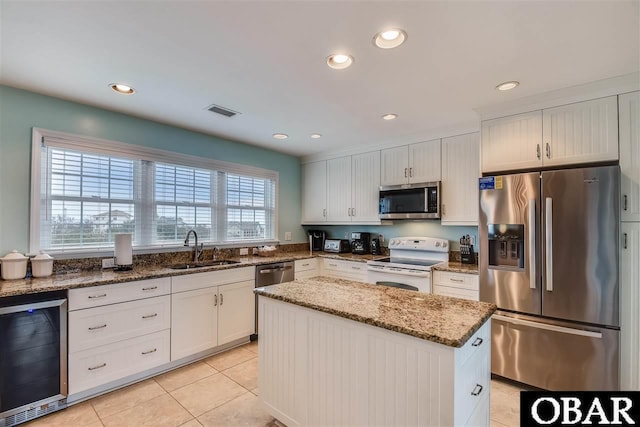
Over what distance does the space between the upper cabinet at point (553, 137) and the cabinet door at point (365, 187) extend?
1454 millimetres

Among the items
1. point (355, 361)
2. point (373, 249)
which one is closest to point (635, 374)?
point (355, 361)

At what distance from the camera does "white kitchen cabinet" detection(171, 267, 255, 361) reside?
272 cm

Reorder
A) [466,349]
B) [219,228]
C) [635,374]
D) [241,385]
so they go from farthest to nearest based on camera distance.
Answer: [219,228] → [241,385] → [635,374] → [466,349]

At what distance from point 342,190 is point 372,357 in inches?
120

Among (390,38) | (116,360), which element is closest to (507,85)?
(390,38)

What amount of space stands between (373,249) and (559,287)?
224cm

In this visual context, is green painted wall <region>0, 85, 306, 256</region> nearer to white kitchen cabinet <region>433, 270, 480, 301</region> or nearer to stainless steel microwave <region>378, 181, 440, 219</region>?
stainless steel microwave <region>378, 181, 440, 219</region>

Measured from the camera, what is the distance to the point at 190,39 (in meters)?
1.69

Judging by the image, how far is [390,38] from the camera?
5.49 feet

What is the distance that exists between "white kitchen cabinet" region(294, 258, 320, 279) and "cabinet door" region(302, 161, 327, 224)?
0.72 m

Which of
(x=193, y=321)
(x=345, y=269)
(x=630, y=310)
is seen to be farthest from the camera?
(x=345, y=269)

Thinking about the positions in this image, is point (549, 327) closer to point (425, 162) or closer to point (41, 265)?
point (425, 162)

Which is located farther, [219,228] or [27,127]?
[219,228]

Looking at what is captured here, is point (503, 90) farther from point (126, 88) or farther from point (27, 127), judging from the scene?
point (27, 127)
